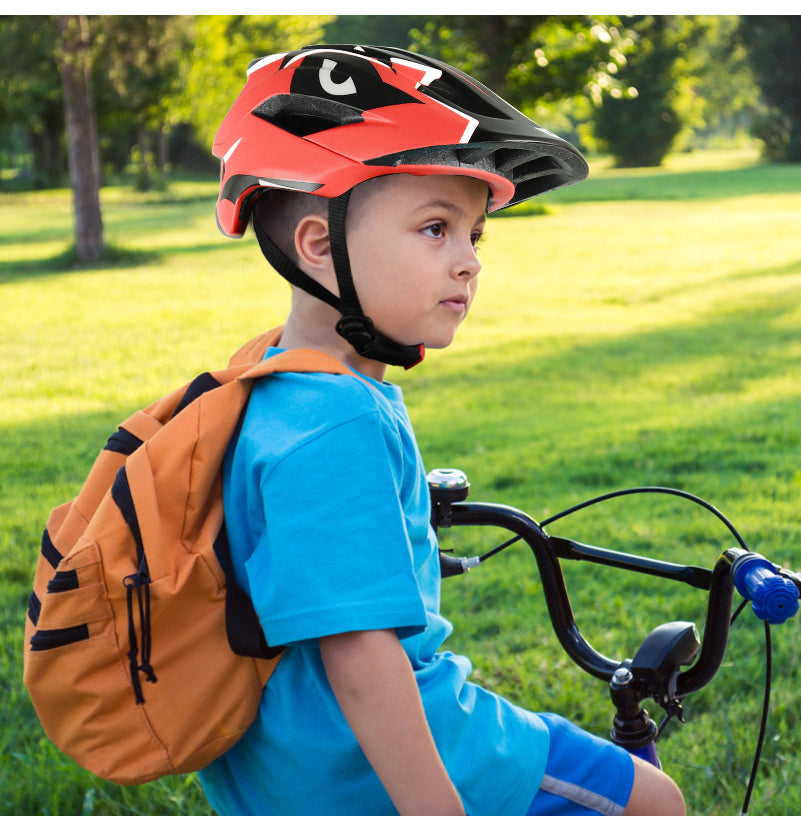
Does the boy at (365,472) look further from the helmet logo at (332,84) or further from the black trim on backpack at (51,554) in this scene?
the black trim on backpack at (51,554)

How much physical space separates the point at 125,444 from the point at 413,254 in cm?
62

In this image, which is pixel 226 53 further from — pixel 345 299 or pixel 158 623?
pixel 158 623

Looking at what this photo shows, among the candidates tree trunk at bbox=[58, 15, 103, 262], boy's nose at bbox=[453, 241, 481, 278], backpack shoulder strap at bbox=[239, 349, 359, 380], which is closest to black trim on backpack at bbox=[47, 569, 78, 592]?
backpack shoulder strap at bbox=[239, 349, 359, 380]

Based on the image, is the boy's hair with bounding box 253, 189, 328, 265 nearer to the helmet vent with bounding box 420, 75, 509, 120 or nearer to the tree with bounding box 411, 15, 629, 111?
the helmet vent with bounding box 420, 75, 509, 120

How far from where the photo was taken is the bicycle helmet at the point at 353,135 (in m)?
1.75

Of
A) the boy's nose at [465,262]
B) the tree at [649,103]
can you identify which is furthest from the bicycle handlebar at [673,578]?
the tree at [649,103]

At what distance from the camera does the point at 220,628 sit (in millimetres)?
1571

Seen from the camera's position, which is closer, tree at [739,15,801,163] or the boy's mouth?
the boy's mouth

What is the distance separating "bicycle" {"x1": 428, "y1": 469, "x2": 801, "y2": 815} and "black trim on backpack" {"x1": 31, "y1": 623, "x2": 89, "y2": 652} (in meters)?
0.86

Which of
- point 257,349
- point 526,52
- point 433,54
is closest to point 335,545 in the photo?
point 257,349

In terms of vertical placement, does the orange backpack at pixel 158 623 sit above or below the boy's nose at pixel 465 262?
below

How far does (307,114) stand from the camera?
184 centimetres

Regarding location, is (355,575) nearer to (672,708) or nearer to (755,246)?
(672,708)

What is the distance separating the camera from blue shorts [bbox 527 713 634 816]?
1727 millimetres
